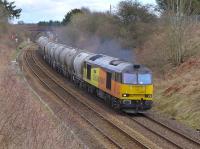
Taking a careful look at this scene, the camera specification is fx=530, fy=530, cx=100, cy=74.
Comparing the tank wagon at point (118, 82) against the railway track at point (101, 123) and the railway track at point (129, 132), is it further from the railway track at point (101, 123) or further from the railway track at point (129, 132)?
the railway track at point (101, 123)

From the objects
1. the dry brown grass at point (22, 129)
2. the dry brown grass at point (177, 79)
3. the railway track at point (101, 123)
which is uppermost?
the dry brown grass at point (22, 129)

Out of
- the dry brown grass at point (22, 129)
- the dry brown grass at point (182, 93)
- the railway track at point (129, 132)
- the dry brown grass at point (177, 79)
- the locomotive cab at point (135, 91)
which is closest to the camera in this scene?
the dry brown grass at point (22, 129)

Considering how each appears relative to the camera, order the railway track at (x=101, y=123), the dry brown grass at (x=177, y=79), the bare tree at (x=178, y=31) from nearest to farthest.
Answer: the railway track at (x=101, y=123) < the dry brown grass at (x=177, y=79) < the bare tree at (x=178, y=31)

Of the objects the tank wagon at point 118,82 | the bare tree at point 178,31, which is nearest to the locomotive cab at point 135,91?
the tank wagon at point 118,82

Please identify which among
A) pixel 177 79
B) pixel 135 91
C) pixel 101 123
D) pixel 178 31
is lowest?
pixel 101 123

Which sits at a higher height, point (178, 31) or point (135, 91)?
point (178, 31)

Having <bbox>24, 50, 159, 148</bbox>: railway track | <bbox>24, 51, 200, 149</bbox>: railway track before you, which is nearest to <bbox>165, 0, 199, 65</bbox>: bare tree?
<bbox>24, 50, 159, 148</bbox>: railway track

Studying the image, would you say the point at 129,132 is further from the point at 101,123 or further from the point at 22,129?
the point at 22,129

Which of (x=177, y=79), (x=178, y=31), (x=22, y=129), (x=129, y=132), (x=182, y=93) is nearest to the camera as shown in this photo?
(x=22, y=129)

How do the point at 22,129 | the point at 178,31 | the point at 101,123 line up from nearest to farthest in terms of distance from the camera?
the point at 22,129 → the point at 101,123 → the point at 178,31

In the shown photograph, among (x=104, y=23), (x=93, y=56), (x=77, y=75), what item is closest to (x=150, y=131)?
(x=93, y=56)

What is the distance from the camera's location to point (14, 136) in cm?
1683

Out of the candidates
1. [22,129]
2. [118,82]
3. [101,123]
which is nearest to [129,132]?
[101,123]

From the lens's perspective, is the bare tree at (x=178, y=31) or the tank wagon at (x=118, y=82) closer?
the tank wagon at (x=118, y=82)
